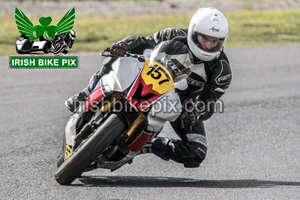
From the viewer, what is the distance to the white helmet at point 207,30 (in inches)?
210

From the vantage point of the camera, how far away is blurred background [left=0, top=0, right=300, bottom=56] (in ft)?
56.4

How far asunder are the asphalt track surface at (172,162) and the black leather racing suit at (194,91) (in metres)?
0.22

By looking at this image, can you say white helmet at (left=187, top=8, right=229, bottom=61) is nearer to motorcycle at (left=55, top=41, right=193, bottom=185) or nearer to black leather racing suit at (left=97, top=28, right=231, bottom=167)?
black leather racing suit at (left=97, top=28, right=231, bottom=167)

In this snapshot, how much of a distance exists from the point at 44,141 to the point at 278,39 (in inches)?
473

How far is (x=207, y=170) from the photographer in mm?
6094

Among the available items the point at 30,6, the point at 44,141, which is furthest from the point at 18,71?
the point at 30,6

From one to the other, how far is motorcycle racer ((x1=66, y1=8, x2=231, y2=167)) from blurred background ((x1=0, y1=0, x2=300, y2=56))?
9.21 m

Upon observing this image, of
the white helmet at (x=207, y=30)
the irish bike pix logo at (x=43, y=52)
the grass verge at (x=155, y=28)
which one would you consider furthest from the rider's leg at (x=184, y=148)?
the grass verge at (x=155, y=28)

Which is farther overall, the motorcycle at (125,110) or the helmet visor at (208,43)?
the helmet visor at (208,43)

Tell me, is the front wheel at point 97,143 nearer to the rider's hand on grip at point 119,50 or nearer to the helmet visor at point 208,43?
the rider's hand on grip at point 119,50

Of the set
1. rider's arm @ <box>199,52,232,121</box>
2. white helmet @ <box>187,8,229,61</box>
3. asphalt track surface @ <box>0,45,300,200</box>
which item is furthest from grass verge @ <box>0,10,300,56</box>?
white helmet @ <box>187,8,229,61</box>

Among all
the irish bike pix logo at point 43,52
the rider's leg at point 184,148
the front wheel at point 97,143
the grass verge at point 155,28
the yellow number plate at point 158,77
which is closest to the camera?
the front wheel at point 97,143

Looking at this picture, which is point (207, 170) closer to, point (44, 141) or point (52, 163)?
point (52, 163)

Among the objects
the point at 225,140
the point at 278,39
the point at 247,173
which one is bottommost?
the point at 278,39
